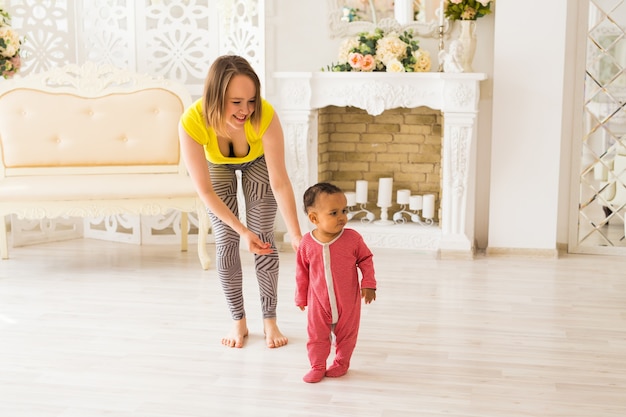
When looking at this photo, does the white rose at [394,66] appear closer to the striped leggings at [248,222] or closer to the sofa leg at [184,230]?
the sofa leg at [184,230]

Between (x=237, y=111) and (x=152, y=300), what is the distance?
147cm

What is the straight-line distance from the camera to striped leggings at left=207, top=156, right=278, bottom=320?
10.2 feet

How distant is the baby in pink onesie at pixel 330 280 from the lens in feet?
8.99

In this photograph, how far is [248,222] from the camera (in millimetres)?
3186

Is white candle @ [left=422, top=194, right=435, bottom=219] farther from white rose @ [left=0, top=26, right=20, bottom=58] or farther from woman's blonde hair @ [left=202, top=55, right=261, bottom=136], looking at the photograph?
white rose @ [left=0, top=26, right=20, bottom=58]

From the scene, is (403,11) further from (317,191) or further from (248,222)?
(317,191)

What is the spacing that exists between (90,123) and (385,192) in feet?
6.14

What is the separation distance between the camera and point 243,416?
2.51 metres

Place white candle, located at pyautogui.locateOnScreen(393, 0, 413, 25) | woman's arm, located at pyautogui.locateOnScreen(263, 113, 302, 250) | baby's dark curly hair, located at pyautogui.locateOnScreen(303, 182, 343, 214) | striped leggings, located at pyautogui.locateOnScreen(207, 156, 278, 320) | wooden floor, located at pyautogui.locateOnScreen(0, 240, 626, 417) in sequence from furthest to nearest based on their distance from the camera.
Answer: white candle, located at pyautogui.locateOnScreen(393, 0, 413, 25) → striped leggings, located at pyautogui.locateOnScreen(207, 156, 278, 320) → woman's arm, located at pyautogui.locateOnScreen(263, 113, 302, 250) → baby's dark curly hair, located at pyautogui.locateOnScreen(303, 182, 343, 214) → wooden floor, located at pyautogui.locateOnScreen(0, 240, 626, 417)

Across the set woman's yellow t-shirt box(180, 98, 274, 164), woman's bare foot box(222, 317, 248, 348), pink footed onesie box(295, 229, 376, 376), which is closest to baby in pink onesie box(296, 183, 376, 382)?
pink footed onesie box(295, 229, 376, 376)

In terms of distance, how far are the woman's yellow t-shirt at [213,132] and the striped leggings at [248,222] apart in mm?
47

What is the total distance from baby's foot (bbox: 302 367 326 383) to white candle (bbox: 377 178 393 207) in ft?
8.44

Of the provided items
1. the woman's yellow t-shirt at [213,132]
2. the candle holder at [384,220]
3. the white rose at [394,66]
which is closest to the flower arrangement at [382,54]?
the white rose at [394,66]

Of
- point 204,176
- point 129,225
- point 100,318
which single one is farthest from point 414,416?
point 129,225
